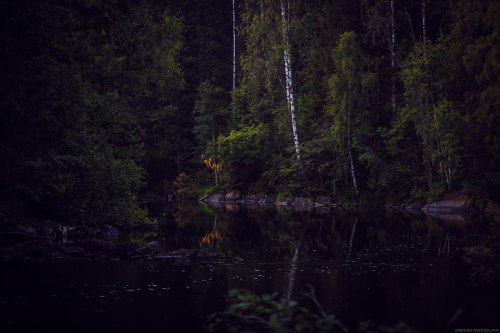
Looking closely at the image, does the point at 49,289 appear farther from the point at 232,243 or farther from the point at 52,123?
the point at 232,243

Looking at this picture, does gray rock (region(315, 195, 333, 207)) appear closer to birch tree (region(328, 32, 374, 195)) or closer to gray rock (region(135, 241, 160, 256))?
birch tree (region(328, 32, 374, 195))

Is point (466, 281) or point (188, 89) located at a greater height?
point (188, 89)

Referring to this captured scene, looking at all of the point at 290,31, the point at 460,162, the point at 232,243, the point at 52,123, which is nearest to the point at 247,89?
the point at 290,31

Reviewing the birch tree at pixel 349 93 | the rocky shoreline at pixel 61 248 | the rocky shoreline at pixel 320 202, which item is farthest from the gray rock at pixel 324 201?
the rocky shoreline at pixel 61 248

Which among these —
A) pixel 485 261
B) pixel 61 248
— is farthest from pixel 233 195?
pixel 485 261

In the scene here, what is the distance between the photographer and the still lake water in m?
10.3

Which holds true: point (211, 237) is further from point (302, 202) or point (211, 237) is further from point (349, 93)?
point (302, 202)

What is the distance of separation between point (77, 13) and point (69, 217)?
639cm

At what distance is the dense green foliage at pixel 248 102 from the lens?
54.5 feet

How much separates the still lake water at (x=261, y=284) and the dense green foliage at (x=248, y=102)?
353 centimetres

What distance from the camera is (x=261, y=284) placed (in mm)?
13234

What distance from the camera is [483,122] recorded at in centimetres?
3331

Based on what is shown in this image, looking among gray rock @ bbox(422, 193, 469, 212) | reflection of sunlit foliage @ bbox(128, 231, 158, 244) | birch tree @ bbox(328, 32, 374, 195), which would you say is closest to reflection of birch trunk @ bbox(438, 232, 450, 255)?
reflection of sunlit foliage @ bbox(128, 231, 158, 244)

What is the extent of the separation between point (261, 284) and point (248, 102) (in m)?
37.7
